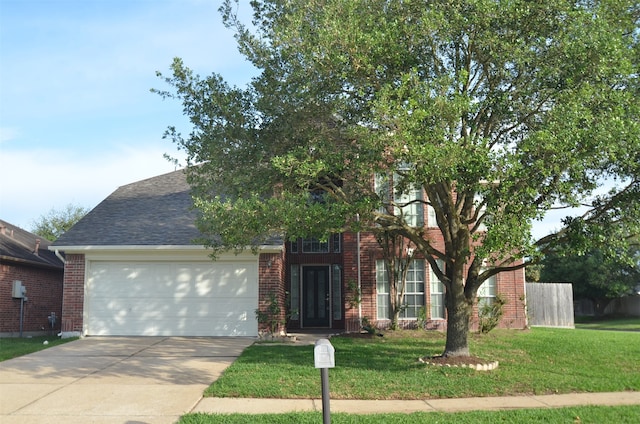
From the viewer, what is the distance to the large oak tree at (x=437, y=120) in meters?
9.00

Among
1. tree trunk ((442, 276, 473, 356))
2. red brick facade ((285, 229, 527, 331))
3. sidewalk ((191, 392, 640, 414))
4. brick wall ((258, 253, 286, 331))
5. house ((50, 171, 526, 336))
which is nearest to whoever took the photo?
sidewalk ((191, 392, 640, 414))

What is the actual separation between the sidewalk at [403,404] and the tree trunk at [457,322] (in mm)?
2446

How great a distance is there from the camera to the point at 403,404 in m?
8.68

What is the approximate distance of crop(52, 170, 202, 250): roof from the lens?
1633 centimetres

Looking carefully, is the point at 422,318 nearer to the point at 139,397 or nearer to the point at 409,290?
the point at 409,290

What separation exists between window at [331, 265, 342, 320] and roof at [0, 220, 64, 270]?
32.8 feet

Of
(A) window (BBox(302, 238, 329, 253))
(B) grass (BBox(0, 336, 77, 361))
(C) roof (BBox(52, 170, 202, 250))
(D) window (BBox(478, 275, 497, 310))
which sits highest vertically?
(C) roof (BBox(52, 170, 202, 250))

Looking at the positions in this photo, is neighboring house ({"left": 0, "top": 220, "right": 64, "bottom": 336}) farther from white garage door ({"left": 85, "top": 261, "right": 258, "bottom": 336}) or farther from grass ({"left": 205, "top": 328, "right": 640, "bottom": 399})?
grass ({"left": 205, "top": 328, "right": 640, "bottom": 399})

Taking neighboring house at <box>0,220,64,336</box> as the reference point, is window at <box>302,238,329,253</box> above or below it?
above

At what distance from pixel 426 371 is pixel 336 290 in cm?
875

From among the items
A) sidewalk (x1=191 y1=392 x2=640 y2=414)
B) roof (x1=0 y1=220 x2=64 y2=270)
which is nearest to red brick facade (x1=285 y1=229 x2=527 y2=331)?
sidewalk (x1=191 y1=392 x2=640 y2=414)

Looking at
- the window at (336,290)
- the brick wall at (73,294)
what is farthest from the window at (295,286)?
the brick wall at (73,294)

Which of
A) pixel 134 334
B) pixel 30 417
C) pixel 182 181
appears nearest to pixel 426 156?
pixel 30 417

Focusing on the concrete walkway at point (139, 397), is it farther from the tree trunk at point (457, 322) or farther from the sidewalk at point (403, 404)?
the tree trunk at point (457, 322)
